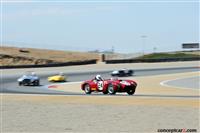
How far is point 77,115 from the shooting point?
17625 millimetres

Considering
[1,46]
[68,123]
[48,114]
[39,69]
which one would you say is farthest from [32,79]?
[1,46]

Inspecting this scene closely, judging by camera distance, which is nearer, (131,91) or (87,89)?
(131,91)

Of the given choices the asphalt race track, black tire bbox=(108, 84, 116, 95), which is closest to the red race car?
Result: black tire bbox=(108, 84, 116, 95)

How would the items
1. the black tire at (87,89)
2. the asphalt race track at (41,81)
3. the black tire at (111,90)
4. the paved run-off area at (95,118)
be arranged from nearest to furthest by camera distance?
the paved run-off area at (95,118) → the black tire at (111,90) → the black tire at (87,89) → the asphalt race track at (41,81)

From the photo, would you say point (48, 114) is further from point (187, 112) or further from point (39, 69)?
point (39, 69)

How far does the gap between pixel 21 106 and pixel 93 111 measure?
153 inches

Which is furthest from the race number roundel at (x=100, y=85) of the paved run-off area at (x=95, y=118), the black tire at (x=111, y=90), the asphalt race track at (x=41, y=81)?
the paved run-off area at (x=95, y=118)

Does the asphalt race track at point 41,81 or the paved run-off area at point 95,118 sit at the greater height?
the paved run-off area at point 95,118

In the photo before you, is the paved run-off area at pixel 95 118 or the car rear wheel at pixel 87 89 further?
the car rear wheel at pixel 87 89

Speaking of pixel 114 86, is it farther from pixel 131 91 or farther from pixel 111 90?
pixel 131 91

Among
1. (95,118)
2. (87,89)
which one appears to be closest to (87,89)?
(87,89)

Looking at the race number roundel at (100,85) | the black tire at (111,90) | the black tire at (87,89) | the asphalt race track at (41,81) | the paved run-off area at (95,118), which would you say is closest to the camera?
the paved run-off area at (95,118)

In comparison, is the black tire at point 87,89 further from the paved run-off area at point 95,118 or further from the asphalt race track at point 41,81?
the paved run-off area at point 95,118

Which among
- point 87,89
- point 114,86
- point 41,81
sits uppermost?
point 114,86
